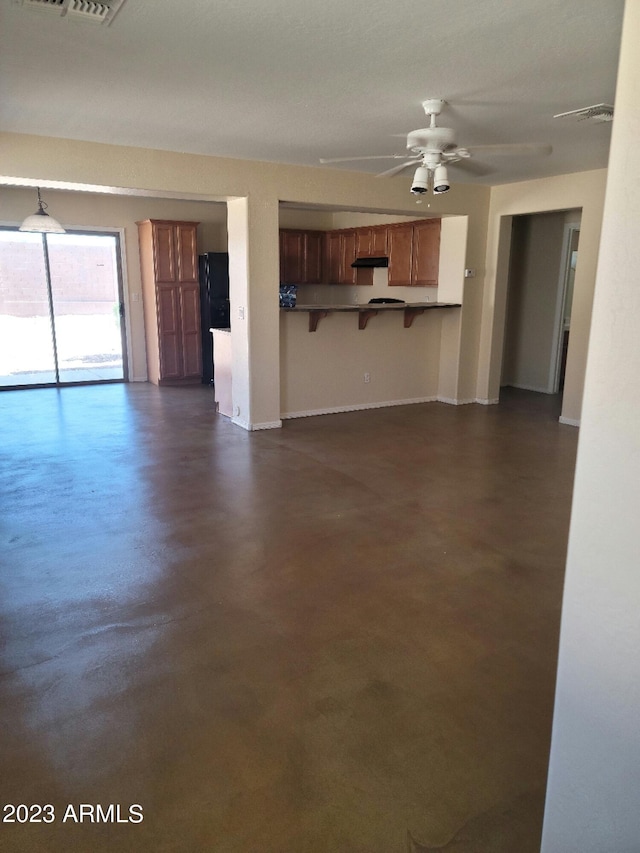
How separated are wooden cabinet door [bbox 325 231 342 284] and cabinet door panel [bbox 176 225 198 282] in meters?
2.10

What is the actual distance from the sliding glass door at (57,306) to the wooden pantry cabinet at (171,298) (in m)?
0.59

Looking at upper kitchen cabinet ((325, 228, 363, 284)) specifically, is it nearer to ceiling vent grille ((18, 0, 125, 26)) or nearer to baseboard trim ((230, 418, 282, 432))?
baseboard trim ((230, 418, 282, 432))

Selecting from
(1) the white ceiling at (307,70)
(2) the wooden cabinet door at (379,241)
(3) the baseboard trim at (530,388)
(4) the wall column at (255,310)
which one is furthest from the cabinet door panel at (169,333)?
(3) the baseboard trim at (530,388)

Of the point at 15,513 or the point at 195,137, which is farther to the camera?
the point at 195,137

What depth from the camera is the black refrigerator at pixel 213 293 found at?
27.1 ft

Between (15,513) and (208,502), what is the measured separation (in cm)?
124

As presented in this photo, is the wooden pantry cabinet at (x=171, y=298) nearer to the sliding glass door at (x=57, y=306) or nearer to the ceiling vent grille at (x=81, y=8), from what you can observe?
the sliding glass door at (x=57, y=306)

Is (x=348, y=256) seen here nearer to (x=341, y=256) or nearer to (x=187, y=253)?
(x=341, y=256)

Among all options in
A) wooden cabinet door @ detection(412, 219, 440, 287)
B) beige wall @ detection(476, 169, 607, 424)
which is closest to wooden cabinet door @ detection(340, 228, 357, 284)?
wooden cabinet door @ detection(412, 219, 440, 287)

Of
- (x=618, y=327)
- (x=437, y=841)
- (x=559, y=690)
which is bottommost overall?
(x=437, y=841)

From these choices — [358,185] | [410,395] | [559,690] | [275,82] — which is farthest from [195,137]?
[559,690]

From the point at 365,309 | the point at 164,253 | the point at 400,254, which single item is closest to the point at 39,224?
the point at 164,253

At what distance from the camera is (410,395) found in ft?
24.5

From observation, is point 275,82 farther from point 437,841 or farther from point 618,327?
point 437,841
